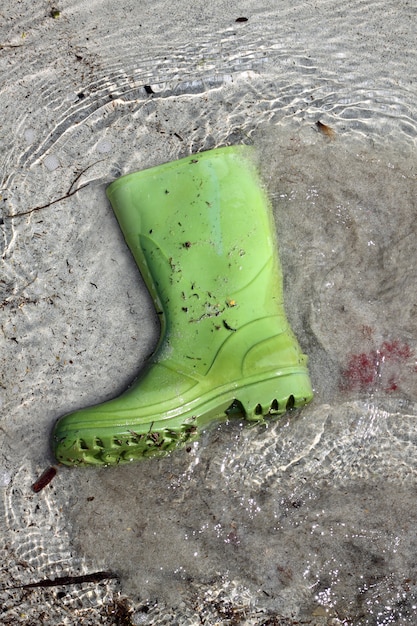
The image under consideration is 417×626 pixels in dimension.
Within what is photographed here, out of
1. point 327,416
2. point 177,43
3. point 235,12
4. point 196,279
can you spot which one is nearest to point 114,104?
point 177,43

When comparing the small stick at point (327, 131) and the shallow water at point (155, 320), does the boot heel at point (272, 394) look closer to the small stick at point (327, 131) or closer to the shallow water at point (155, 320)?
the shallow water at point (155, 320)

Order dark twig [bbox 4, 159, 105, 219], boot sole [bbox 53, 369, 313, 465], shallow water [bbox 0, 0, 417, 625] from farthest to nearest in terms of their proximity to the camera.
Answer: dark twig [bbox 4, 159, 105, 219] < shallow water [bbox 0, 0, 417, 625] < boot sole [bbox 53, 369, 313, 465]

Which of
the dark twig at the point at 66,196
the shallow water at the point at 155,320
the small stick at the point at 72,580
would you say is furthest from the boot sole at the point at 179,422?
the dark twig at the point at 66,196

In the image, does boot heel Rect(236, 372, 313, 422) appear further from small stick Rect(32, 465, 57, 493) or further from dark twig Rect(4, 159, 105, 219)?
dark twig Rect(4, 159, 105, 219)

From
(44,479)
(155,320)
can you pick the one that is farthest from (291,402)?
(44,479)

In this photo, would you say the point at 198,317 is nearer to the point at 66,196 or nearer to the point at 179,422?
the point at 179,422

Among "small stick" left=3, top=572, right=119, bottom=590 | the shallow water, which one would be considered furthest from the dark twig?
"small stick" left=3, top=572, right=119, bottom=590
